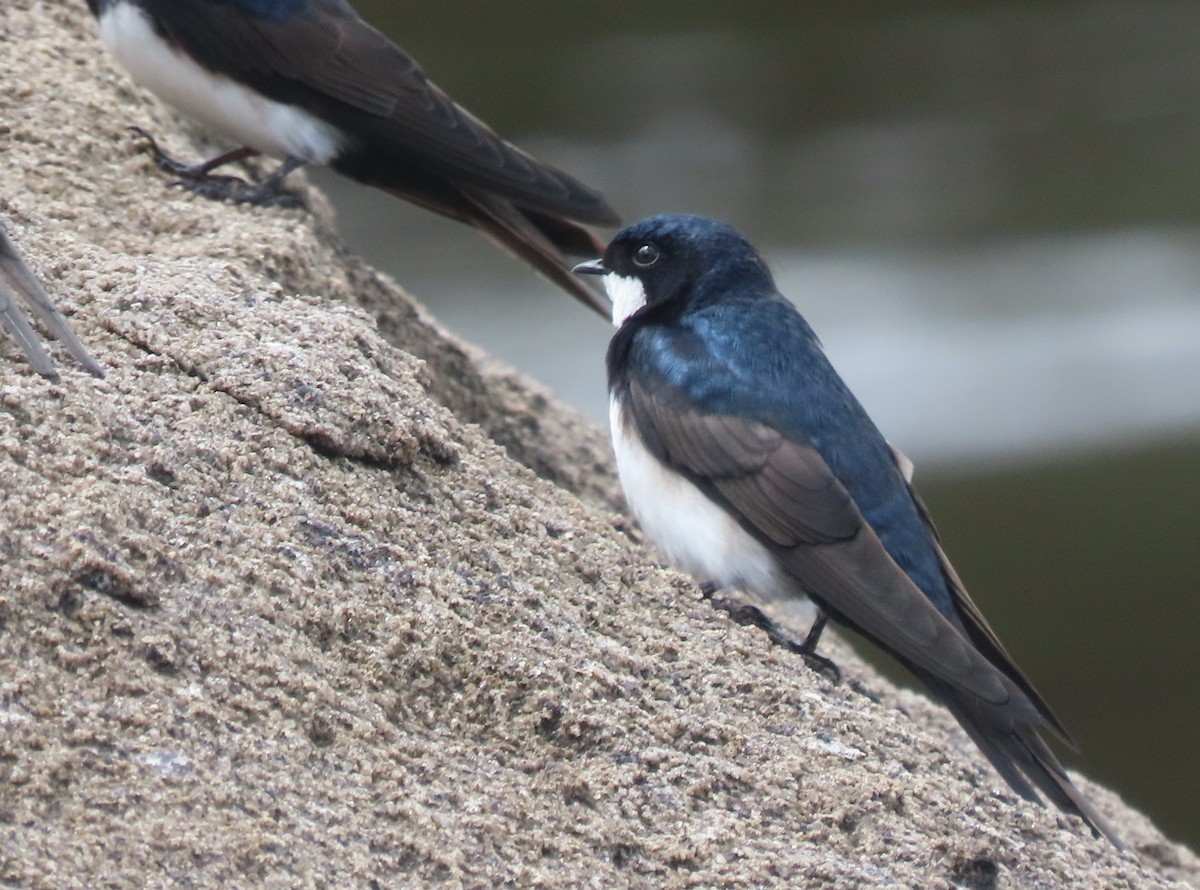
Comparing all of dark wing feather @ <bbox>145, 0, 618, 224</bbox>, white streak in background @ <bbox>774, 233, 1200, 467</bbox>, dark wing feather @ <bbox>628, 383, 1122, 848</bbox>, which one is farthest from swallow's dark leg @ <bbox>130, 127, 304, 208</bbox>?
white streak in background @ <bbox>774, 233, 1200, 467</bbox>

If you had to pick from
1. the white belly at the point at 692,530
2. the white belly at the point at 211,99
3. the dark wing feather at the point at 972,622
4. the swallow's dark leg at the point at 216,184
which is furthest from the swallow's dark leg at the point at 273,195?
the dark wing feather at the point at 972,622

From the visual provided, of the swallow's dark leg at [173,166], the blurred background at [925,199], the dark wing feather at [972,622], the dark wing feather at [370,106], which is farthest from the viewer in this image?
the blurred background at [925,199]

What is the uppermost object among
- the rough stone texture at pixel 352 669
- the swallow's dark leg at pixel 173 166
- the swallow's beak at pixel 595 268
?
the swallow's beak at pixel 595 268

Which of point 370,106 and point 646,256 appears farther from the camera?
point 370,106

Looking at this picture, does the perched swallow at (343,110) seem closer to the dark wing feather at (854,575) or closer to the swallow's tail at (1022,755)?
the dark wing feather at (854,575)

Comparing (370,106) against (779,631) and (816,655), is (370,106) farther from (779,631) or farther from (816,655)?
(816,655)

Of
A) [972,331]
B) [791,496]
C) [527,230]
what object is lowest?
[791,496]

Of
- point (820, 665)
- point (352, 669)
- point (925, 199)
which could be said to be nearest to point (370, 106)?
point (820, 665)
